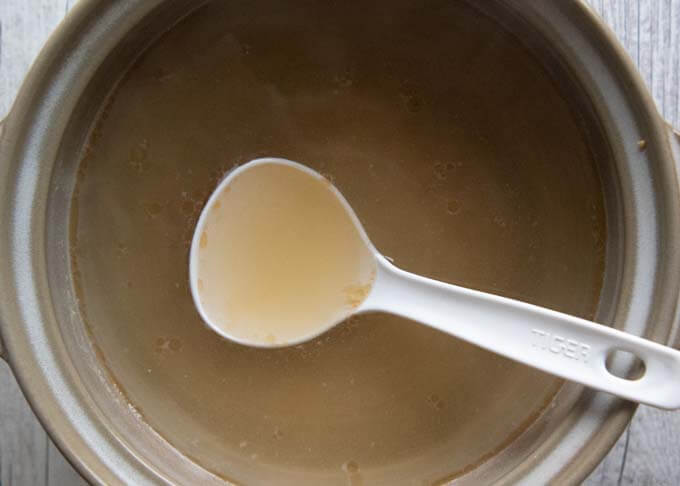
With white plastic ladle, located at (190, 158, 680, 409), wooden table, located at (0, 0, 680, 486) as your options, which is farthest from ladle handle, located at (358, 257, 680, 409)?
wooden table, located at (0, 0, 680, 486)

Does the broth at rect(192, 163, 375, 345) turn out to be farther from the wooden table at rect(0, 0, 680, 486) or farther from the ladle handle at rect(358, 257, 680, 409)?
the wooden table at rect(0, 0, 680, 486)

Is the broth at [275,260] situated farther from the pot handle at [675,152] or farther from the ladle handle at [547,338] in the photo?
the pot handle at [675,152]

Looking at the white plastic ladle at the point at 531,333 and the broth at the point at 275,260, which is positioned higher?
the broth at the point at 275,260

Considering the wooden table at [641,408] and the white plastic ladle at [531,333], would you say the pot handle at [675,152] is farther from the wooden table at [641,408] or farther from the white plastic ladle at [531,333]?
the wooden table at [641,408]

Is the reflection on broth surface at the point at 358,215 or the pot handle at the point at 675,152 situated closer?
the pot handle at the point at 675,152

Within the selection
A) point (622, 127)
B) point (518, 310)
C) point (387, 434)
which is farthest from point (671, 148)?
point (387, 434)

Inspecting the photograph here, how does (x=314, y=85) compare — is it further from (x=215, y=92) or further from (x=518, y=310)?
(x=518, y=310)

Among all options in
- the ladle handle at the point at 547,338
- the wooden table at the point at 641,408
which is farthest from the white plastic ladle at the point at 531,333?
the wooden table at the point at 641,408
